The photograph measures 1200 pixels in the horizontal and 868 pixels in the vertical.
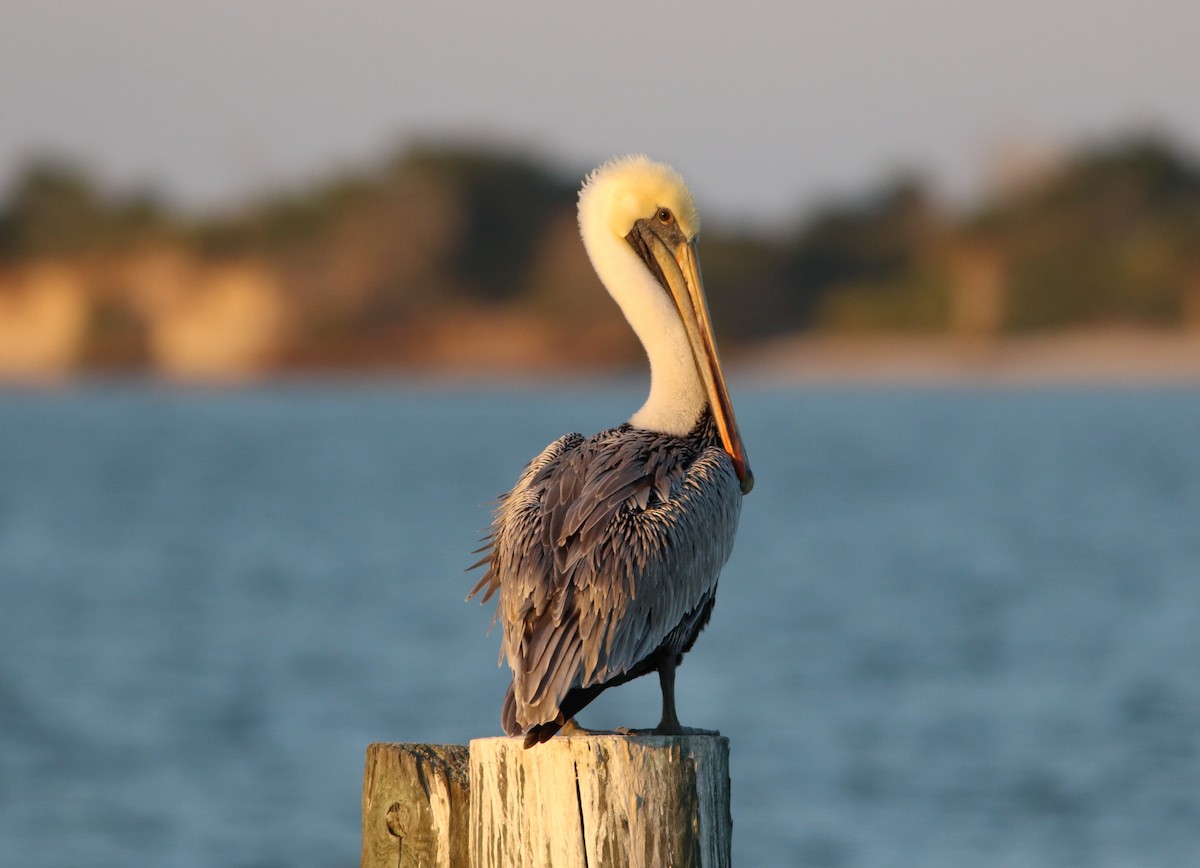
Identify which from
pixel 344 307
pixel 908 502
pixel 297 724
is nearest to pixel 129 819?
pixel 297 724

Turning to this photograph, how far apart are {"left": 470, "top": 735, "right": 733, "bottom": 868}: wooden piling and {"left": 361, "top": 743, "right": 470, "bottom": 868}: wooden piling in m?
0.20

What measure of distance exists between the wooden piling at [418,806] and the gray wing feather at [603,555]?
8.2 inches

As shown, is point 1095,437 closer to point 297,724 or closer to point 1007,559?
point 1007,559

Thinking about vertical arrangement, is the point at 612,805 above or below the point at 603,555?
below

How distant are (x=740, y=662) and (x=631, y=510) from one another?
10.7 meters

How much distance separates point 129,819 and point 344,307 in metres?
38.9

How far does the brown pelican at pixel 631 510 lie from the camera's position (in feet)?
12.3

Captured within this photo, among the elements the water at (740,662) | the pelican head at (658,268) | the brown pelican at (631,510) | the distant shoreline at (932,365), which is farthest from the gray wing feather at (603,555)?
the distant shoreline at (932,365)

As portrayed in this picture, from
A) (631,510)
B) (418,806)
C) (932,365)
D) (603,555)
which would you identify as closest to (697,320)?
(631,510)

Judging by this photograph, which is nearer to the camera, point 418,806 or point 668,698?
point 418,806

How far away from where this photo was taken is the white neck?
4.42 meters

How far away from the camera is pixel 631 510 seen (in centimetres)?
396

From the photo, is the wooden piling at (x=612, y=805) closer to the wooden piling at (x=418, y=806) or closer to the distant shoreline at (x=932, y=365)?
the wooden piling at (x=418, y=806)

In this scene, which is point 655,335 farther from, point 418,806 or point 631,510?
point 418,806
